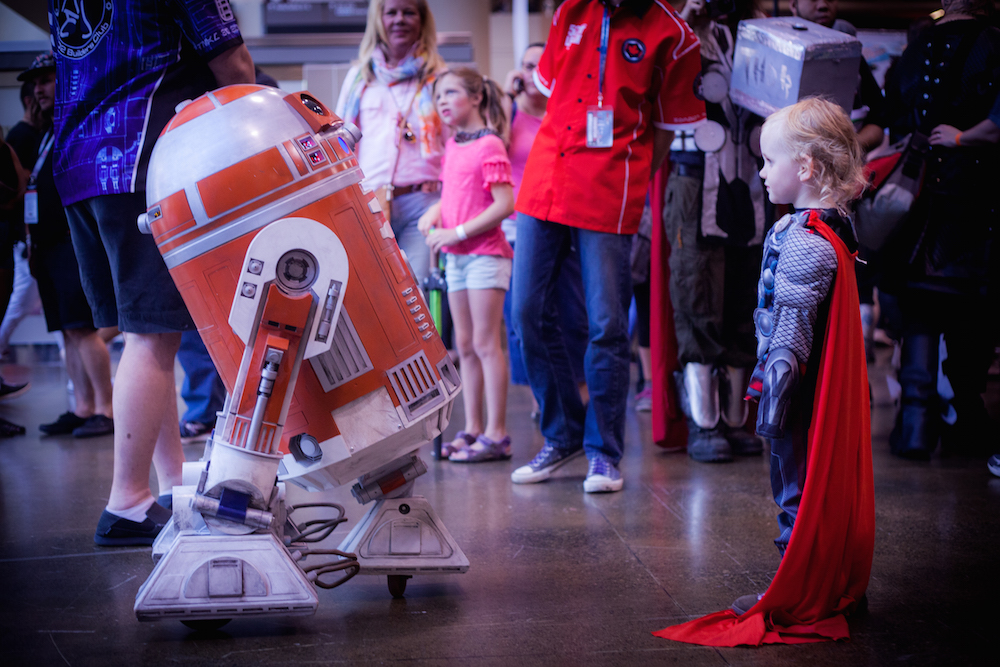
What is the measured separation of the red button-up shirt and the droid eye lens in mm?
977

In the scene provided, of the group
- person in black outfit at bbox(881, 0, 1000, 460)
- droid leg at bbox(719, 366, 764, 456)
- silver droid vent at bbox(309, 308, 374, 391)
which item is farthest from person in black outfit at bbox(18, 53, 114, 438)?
person in black outfit at bbox(881, 0, 1000, 460)

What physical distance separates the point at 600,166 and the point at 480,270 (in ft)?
2.03

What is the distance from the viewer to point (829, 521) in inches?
60.0

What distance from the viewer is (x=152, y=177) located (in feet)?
5.03

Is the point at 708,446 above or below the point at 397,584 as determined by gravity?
below

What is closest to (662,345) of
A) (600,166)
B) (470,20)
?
(600,166)

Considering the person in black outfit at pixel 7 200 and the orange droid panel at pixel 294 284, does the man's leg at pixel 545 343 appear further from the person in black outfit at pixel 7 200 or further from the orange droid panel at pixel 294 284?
the person in black outfit at pixel 7 200

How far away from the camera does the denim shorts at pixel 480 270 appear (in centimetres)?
288

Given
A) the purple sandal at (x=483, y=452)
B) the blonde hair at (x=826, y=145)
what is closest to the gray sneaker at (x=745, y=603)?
the blonde hair at (x=826, y=145)

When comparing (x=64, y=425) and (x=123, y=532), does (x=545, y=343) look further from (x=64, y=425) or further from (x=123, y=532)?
(x=64, y=425)

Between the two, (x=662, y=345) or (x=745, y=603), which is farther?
(x=662, y=345)

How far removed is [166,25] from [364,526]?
1176 mm

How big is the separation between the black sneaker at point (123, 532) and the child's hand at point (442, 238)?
1.28 m

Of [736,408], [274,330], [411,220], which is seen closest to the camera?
[274,330]
